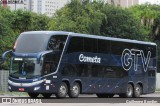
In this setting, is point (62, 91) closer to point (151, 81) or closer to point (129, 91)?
point (129, 91)

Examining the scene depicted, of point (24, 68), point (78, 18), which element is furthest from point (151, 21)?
point (24, 68)

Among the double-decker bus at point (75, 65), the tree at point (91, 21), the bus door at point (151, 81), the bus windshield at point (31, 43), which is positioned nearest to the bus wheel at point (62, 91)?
the double-decker bus at point (75, 65)

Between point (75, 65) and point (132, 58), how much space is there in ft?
19.3

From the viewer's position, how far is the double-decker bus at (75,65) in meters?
28.1

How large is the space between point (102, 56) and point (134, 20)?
2996cm

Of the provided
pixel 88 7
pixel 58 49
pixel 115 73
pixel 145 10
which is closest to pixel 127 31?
pixel 88 7

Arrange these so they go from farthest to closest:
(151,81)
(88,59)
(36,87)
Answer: (151,81)
(88,59)
(36,87)

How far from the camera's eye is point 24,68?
1114 inches

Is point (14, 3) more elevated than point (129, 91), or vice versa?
point (14, 3)

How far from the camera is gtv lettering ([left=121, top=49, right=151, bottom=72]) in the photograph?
110 feet

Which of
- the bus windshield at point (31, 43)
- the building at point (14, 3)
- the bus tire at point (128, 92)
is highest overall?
the building at point (14, 3)

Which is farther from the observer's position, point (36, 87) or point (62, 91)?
point (62, 91)

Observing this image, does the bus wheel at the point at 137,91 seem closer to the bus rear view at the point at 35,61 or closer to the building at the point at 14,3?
the bus rear view at the point at 35,61

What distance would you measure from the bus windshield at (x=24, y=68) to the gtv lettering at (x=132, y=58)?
742 cm
